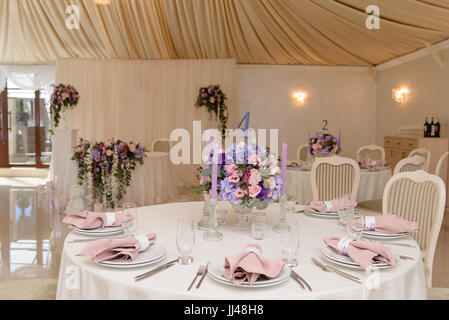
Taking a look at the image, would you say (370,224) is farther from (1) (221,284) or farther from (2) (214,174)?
(1) (221,284)

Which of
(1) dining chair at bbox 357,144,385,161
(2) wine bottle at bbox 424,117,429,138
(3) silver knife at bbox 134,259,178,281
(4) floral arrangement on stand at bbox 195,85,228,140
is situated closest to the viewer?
(3) silver knife at bbox 134,259,178,281

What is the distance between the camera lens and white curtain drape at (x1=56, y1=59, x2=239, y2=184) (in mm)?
9250

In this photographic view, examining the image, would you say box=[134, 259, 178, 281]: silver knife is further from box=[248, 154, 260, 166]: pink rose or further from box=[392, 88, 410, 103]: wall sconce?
box=[392, 88, 410, 103]: wall sconce

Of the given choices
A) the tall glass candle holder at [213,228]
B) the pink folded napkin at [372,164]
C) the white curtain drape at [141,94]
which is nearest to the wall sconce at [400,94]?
the white curtain drape at [141,94]

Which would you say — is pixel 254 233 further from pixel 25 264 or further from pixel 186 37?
pixel 186 37

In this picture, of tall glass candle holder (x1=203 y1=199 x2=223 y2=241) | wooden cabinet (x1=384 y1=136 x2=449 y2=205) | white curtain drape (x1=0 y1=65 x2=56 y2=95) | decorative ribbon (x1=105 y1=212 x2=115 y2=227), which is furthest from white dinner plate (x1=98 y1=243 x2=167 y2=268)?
white curtain drape (x1=0 y1=65 x2=56 y2=95)

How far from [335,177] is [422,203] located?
126 cm

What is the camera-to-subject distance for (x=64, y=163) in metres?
6.12

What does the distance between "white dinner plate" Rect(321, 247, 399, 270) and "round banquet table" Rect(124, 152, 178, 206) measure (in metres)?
4.28

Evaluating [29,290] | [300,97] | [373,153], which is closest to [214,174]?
[29,290]

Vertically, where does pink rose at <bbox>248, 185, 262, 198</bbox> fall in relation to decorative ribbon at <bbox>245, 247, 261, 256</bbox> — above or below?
above

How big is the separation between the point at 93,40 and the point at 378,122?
619 centimetres

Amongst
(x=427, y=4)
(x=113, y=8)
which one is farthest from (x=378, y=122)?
(x=113, y=8)

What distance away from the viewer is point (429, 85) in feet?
23.0
